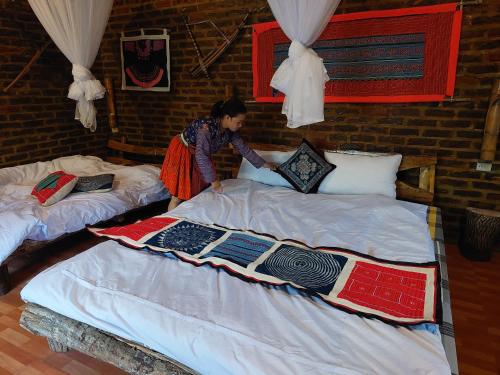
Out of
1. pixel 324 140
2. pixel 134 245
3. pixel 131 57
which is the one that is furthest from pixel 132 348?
pixel 131 57

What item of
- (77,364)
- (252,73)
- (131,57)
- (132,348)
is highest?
(131,57)

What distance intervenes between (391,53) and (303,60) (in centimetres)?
87

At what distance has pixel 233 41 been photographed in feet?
10.8

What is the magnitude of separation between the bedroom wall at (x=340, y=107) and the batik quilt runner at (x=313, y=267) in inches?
55.9

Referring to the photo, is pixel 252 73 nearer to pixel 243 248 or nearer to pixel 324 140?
pixel 324 140

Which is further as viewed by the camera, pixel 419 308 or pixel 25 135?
pixel 25 135

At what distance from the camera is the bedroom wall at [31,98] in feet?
11.0

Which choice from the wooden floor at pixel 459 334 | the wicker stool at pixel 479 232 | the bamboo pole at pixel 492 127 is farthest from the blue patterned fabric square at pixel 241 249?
the bamboo pole at pixel 492 127

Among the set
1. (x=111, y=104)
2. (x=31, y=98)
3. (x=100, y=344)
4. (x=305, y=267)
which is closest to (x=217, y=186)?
(x=305, y=267)

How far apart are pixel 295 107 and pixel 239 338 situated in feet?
5.48

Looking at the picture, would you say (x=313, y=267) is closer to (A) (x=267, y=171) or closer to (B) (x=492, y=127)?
(A) (x=267, y=171)

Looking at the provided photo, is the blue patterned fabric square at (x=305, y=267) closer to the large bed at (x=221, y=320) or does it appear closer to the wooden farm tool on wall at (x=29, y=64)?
the large bed at (x=221, y=320)

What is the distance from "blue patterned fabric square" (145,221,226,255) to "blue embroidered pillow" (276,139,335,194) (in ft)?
3.33

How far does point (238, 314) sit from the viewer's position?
4.33ft
